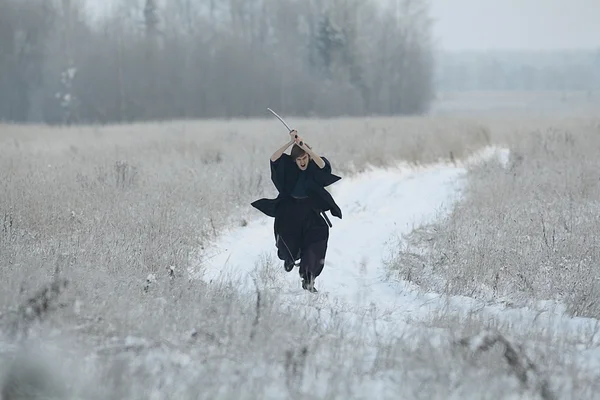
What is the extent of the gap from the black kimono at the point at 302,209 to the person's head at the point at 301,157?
44mm

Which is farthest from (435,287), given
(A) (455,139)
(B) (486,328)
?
(A) (455,139)

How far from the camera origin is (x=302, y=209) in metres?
7.22

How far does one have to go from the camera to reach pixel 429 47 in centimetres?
5250

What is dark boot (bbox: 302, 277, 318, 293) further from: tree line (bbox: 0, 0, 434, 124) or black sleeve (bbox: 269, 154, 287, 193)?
tree line (bbox: 0, 0, 434, 124)

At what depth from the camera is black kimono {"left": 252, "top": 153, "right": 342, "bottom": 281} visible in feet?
23.2

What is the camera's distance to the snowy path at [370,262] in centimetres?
596

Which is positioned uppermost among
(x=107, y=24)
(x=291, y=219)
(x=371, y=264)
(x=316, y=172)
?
(x=107, y=24)

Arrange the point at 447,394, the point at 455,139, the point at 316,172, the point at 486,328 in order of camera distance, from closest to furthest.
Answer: the point at 447,394 → the point at 486,328 → the point at 316,172 → the point at 455,139

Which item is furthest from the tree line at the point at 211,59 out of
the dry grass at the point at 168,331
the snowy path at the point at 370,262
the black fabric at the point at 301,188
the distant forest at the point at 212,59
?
the black fabric at the point at 301,188

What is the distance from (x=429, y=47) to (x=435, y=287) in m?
47.5

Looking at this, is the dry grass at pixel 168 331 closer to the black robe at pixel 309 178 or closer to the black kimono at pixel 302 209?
the black kimono at pixel 302 209

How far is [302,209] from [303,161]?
0.51 m

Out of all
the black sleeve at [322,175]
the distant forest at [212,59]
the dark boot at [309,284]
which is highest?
the distant forest at [212,59]

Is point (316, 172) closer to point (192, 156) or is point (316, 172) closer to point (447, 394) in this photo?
point (447, 394)
